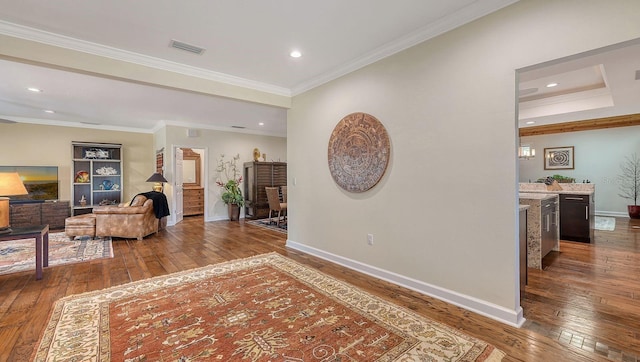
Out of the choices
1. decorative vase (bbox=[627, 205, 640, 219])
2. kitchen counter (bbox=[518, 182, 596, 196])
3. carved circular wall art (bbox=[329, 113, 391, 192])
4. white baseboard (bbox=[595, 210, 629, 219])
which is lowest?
white baseboard (bbox=[595, 210, 629, 219])

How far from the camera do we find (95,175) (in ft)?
23.8

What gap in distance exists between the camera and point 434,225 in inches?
105

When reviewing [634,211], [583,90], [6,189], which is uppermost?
[583,90]

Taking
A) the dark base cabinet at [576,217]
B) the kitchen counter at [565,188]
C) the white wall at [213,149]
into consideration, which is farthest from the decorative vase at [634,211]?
the white wall at [213,149]

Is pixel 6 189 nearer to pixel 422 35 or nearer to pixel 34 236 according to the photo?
pixel 34 236

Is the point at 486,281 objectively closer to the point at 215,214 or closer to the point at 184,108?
the point at 184,108

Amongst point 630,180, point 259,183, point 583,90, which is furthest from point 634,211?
point 259,183

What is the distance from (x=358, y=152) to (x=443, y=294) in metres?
1.77

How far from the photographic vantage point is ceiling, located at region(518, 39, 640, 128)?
313 cm

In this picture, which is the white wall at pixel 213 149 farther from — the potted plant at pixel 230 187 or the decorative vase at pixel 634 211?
the decorative vase at pixel 634 211

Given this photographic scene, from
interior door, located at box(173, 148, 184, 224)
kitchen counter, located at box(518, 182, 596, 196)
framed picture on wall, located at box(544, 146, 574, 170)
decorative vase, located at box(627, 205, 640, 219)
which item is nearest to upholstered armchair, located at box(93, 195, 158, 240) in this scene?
interior door, located at box(173, 148, 184, 224)

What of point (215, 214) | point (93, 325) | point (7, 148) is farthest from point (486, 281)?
point (7, 148)

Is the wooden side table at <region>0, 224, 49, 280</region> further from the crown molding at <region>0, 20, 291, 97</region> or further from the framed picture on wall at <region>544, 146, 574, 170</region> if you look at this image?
the framed picture on wall at <region>544, 146, 574, 170</region>

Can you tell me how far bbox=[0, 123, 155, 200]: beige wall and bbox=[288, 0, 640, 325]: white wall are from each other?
22.9 feet
